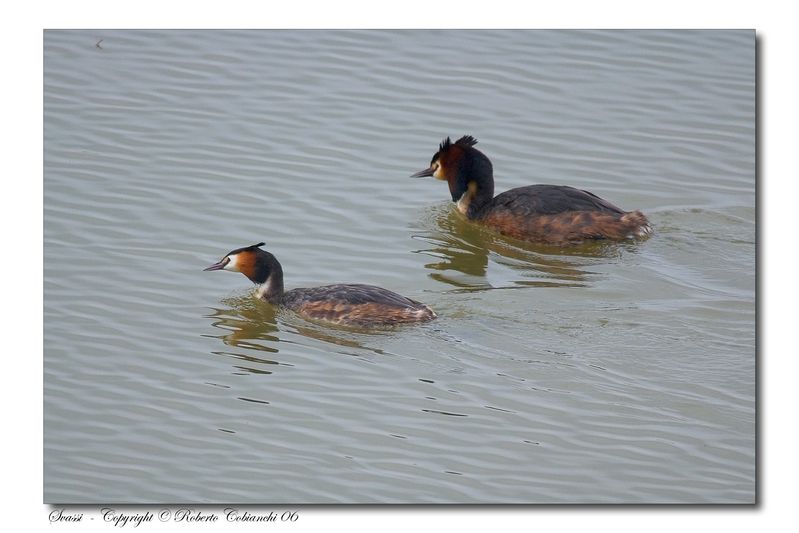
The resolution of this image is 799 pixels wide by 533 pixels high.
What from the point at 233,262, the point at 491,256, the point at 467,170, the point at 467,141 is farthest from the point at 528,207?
the point at 233,262

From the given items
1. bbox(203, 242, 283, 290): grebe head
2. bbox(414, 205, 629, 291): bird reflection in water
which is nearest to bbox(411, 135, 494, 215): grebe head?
bbox(414, 205, 629, 291): bird reflection in water

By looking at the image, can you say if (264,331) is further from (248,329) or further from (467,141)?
(467,141)

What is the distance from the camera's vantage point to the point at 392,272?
10.8 m

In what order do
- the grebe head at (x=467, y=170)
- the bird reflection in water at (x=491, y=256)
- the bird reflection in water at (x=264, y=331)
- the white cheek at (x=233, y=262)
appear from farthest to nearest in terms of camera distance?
1. the grebe head at (x=467, y=170)
2. the bird reflection in water at (x=491, y=256)
3. the white cheek at (x=233, y=262)
4. the bird reflection in water at (x=264, y=331)

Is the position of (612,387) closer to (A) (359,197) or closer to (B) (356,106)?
(A) (359,197)

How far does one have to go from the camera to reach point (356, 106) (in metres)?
13.1

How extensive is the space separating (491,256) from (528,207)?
58cm

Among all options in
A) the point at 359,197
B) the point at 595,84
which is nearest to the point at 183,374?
the point at 359,197

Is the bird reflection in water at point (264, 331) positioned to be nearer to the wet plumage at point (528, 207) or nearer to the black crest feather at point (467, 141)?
the wet plumage at point (528, 207)

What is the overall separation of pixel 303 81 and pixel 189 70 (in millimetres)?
1073

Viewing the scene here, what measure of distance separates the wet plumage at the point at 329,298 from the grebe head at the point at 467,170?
2.41 metres

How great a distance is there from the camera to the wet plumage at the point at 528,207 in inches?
453

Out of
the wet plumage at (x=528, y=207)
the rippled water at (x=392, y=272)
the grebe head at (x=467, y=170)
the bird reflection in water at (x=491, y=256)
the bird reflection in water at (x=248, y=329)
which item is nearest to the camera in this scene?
the rippled water at (x=392, y=272)

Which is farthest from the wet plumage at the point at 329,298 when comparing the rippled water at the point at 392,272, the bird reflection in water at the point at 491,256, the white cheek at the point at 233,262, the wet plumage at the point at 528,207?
the wet plumage at the point at 528,207
